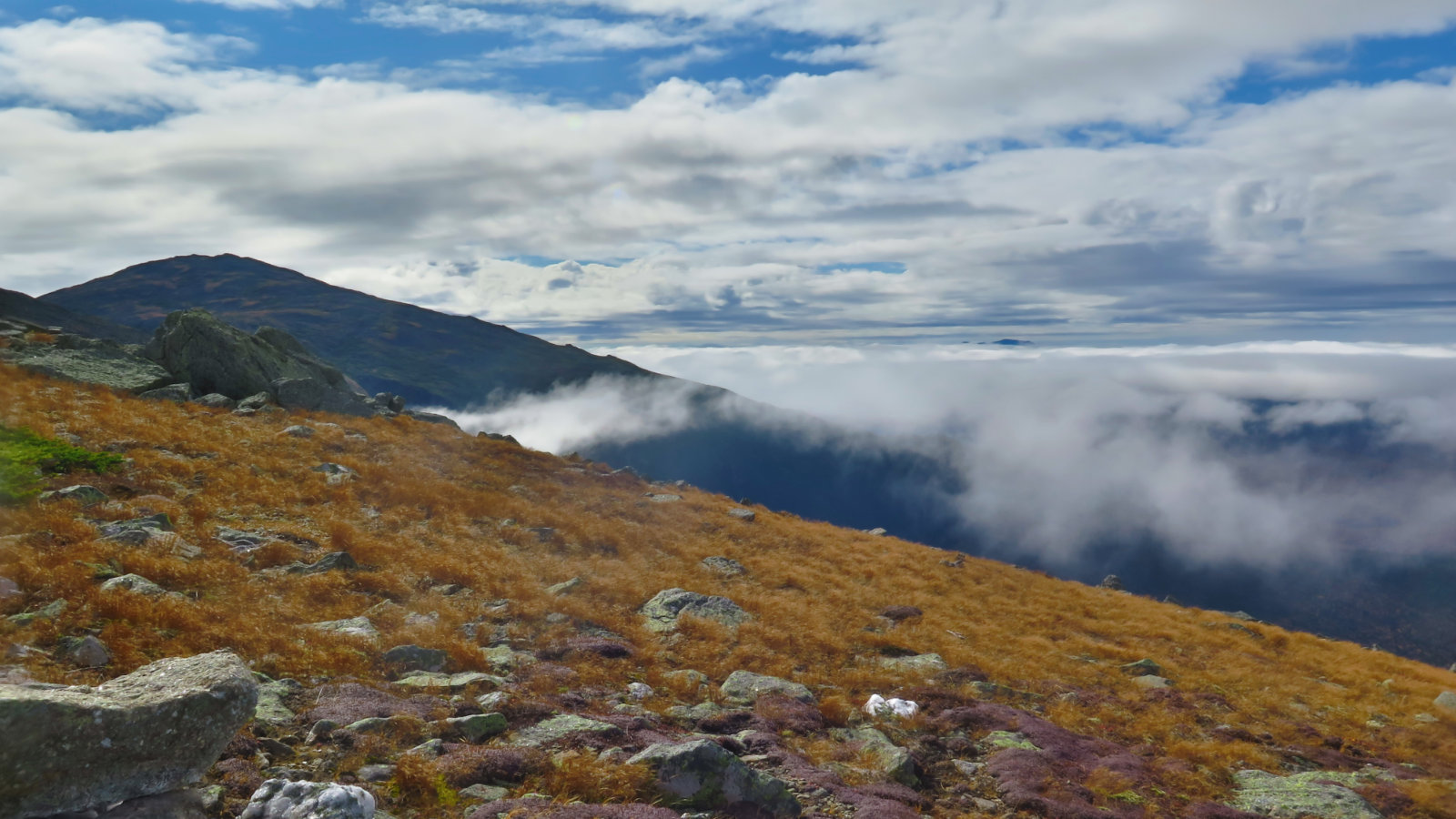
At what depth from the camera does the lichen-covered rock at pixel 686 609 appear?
65.1 feet

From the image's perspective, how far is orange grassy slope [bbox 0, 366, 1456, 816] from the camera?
13094 mm

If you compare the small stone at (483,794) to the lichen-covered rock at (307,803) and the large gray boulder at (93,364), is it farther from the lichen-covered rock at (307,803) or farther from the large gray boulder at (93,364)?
the large gray boulder at (93,364)

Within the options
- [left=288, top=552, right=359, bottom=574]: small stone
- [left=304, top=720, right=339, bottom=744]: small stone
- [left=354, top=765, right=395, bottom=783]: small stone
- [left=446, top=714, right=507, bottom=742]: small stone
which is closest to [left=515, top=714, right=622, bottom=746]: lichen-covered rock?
[left=446, top=714, right=507, bottom=742]: small stone

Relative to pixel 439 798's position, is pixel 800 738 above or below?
below

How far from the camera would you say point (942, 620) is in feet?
81.3

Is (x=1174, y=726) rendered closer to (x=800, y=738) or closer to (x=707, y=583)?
(x=800, y=738)

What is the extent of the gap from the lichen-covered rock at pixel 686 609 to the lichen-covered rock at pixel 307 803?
1211 centimetres

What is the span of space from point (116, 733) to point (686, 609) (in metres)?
15.1

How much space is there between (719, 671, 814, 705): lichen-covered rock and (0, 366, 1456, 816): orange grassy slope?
0.63 meters

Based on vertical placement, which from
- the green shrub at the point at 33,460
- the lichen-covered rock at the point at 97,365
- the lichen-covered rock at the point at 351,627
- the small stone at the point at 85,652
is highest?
the lichen-covered rock at the point at 97,365

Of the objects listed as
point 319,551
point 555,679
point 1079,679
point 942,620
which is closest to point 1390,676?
point 1079,679

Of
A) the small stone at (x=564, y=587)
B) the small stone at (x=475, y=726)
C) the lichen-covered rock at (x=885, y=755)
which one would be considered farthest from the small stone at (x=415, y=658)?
the lichen-covered rock at (x=885, y=755)

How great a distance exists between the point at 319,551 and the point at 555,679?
27.9 ft

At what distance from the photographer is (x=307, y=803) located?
23.3ft
